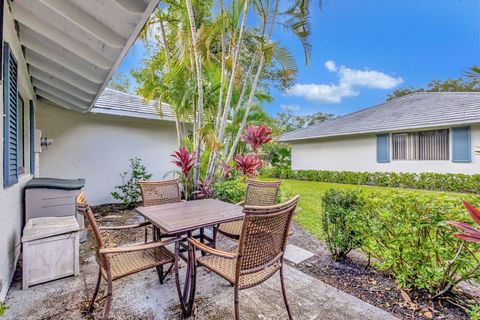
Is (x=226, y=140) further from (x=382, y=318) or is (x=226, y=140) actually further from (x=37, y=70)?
(x=382, y=318)

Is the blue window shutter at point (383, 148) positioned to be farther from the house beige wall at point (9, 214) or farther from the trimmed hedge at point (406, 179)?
the house beige wall at point (9, 214)

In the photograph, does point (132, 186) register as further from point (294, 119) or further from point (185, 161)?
point (294, 119)

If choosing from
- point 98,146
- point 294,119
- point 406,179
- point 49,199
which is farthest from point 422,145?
point 294,119

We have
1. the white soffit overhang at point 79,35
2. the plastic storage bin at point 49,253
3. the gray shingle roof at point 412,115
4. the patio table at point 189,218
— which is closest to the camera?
the white soffit overhang at point 79,35

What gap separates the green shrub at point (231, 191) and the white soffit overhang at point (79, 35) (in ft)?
9.39

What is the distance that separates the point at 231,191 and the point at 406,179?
8.30 meters

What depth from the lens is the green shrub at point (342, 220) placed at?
2.84 meters

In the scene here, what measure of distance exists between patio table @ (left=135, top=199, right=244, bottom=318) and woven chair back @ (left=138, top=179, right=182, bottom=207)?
46cm

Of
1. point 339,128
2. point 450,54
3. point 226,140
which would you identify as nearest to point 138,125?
point 226,140

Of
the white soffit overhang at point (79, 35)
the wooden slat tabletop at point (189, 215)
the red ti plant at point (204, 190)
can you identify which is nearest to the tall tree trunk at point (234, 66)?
the red ti plant at point (204, 190)

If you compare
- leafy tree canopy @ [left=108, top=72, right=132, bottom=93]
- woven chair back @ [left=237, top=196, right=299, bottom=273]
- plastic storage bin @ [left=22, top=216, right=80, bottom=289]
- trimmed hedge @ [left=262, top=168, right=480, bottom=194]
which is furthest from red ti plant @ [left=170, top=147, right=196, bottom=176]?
leafy tree canopy @ [left=108, top=72, right=132, bottom=93]

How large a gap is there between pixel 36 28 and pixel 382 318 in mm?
4611

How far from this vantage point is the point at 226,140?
6160 millimetres

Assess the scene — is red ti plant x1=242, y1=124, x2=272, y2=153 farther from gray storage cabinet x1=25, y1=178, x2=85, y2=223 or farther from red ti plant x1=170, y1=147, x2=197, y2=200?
gray storage cabinet x1=25, y1=178, x2=85, y2=223
